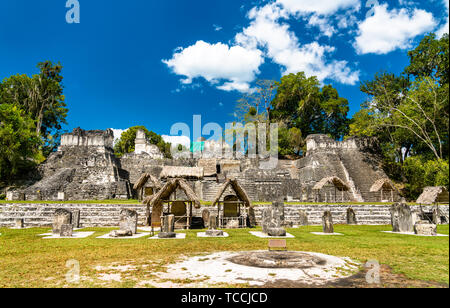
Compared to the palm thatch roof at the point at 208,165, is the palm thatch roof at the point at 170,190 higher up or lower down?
lower down

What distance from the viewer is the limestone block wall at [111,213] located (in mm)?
15518

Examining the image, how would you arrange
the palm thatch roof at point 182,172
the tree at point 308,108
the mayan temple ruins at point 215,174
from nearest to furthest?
1. the mayan temple ruins at point 215,174
2. the palm thatch roof at point 182,172
3. the tree at point 308,108

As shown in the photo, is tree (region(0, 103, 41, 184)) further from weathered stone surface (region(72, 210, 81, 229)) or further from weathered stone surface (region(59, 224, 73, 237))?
weathered stone surface (region(59, 224, 73, 237))

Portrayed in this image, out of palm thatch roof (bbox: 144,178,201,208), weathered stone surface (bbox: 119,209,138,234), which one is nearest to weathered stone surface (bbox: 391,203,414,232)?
palm thatch roof (bbox: 144,178,201,208)

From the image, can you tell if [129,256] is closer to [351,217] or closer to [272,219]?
[272,219]

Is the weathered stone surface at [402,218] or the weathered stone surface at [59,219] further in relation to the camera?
the weathered stone surface at [402,218]

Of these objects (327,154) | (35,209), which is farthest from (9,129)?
(327,154)

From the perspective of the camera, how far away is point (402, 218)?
41.6 ft

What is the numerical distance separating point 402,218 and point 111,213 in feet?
50.7

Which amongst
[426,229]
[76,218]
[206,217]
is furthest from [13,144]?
[426,229]

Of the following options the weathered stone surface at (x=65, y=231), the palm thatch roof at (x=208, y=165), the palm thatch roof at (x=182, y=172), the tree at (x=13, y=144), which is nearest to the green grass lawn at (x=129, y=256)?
the weathered stone surface at (x=65, y=231)

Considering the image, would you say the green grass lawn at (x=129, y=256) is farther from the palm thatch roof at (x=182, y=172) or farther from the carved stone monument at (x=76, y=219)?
the palm thatch roof at (x=182, y=172)

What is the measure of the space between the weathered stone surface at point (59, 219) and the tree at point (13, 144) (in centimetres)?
1943

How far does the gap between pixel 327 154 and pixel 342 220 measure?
18010 mm
